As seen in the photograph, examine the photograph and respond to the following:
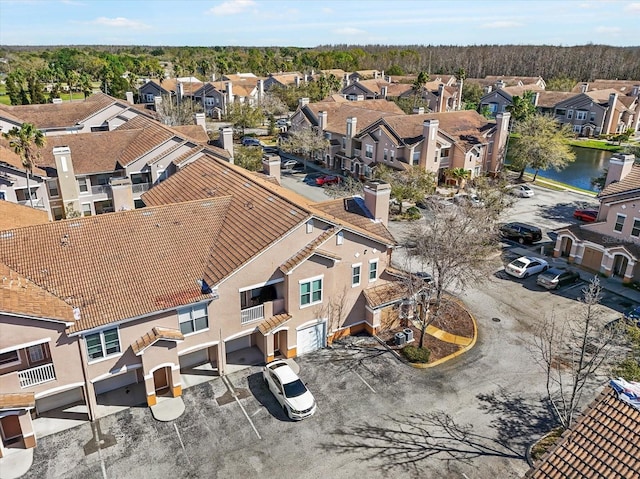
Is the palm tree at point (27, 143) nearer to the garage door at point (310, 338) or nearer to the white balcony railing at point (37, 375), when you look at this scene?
the white balcony railing at point (37, 375)

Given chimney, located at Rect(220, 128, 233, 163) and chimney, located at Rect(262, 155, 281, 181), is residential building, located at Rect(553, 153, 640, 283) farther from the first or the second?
chimney, located at Rect(220, 128, 233, 163)

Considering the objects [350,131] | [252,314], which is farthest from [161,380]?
[350,131]

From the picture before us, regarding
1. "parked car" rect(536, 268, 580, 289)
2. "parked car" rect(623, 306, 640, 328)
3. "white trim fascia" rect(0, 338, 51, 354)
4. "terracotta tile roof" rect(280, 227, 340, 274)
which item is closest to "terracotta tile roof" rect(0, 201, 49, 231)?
"white trim fascia" rect(0, 338, 51, 354)

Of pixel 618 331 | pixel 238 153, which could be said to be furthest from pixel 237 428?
pixel 238 153

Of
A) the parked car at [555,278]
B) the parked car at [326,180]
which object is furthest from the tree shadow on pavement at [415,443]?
the parked car at [326,180]

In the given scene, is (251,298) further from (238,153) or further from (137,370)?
(238,153)

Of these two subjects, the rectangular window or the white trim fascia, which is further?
the rectangular window
